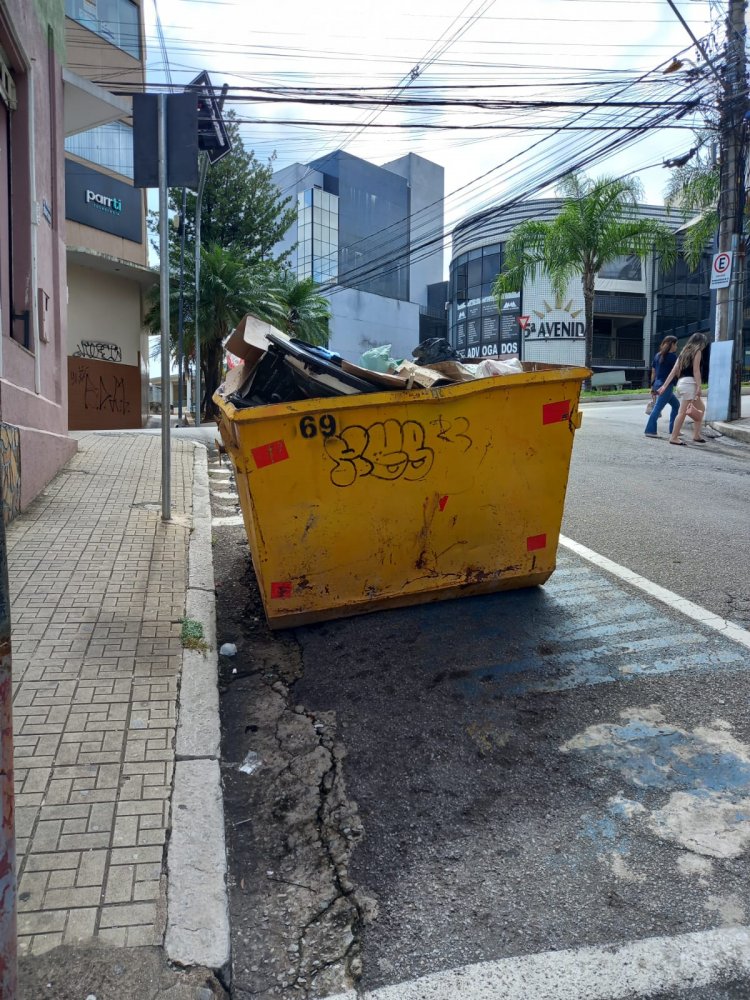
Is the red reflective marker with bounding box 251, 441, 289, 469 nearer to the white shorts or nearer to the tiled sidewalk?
the tiled sidewalk

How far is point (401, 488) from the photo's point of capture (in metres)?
4.23

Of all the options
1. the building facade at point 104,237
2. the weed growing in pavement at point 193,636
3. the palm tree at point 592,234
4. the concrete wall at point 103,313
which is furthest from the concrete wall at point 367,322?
the weed growing in pavement at point 193,636

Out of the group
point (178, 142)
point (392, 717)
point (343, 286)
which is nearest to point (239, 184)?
point (343, 286)

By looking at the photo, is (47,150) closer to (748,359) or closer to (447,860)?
(447,860)

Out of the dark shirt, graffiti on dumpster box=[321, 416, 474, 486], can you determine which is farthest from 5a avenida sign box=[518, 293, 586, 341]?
graffiti on dumpster box=[321, 416, 474, 486]

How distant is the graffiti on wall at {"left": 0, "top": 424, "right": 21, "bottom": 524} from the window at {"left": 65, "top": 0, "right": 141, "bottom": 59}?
17.8 m

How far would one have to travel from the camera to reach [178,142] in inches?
243

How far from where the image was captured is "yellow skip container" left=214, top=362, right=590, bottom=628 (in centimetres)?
403

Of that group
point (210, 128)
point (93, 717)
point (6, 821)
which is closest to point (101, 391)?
point (210, 128)

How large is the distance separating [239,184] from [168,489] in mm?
26282

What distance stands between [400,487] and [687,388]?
331 inches

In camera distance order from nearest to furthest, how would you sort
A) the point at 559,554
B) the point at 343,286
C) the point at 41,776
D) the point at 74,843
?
the point at 74,843 < the point at 41,776 < the point at 559,554 < the point at 343,286

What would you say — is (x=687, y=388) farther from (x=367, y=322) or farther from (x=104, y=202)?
(x=367, y=322)

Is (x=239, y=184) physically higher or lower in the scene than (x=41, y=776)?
higher
